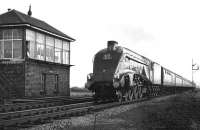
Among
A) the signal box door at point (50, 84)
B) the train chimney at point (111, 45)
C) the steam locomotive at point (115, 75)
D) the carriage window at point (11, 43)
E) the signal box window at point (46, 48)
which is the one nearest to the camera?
the steam locomotive at point (115, 75)

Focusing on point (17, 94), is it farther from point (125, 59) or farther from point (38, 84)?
point (125, 59)

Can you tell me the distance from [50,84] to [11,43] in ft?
16.6

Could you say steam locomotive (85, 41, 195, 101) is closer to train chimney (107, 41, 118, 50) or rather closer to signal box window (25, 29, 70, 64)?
train chimney (107, 41, 118, 50)

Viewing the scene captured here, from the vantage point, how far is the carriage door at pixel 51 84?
2473 cm

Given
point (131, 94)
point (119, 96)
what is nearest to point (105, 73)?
point (119, 96)

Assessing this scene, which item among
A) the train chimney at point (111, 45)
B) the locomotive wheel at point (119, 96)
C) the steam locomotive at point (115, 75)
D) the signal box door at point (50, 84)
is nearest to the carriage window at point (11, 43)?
the signal box door at point (50, 84)

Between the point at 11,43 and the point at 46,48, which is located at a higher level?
the point at 11,43

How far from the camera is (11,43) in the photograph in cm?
2311

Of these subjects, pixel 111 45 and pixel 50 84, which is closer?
pixel 111 45

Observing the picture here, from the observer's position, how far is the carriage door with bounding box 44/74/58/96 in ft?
81.1

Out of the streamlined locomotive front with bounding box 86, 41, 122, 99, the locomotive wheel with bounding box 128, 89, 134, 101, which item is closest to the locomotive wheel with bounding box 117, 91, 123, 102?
the streamlined locomotive front with bounding box 86, 41, 122, 99

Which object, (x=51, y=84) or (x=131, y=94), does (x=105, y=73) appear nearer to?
(x=131, y=94)

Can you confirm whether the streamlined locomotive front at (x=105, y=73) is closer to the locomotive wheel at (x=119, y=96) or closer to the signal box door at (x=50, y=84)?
the locomotive wheel at (x=119, y=96)

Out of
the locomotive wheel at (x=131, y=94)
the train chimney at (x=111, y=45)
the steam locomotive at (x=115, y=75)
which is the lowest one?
the locomotive wheel at (x=131, y=94)
